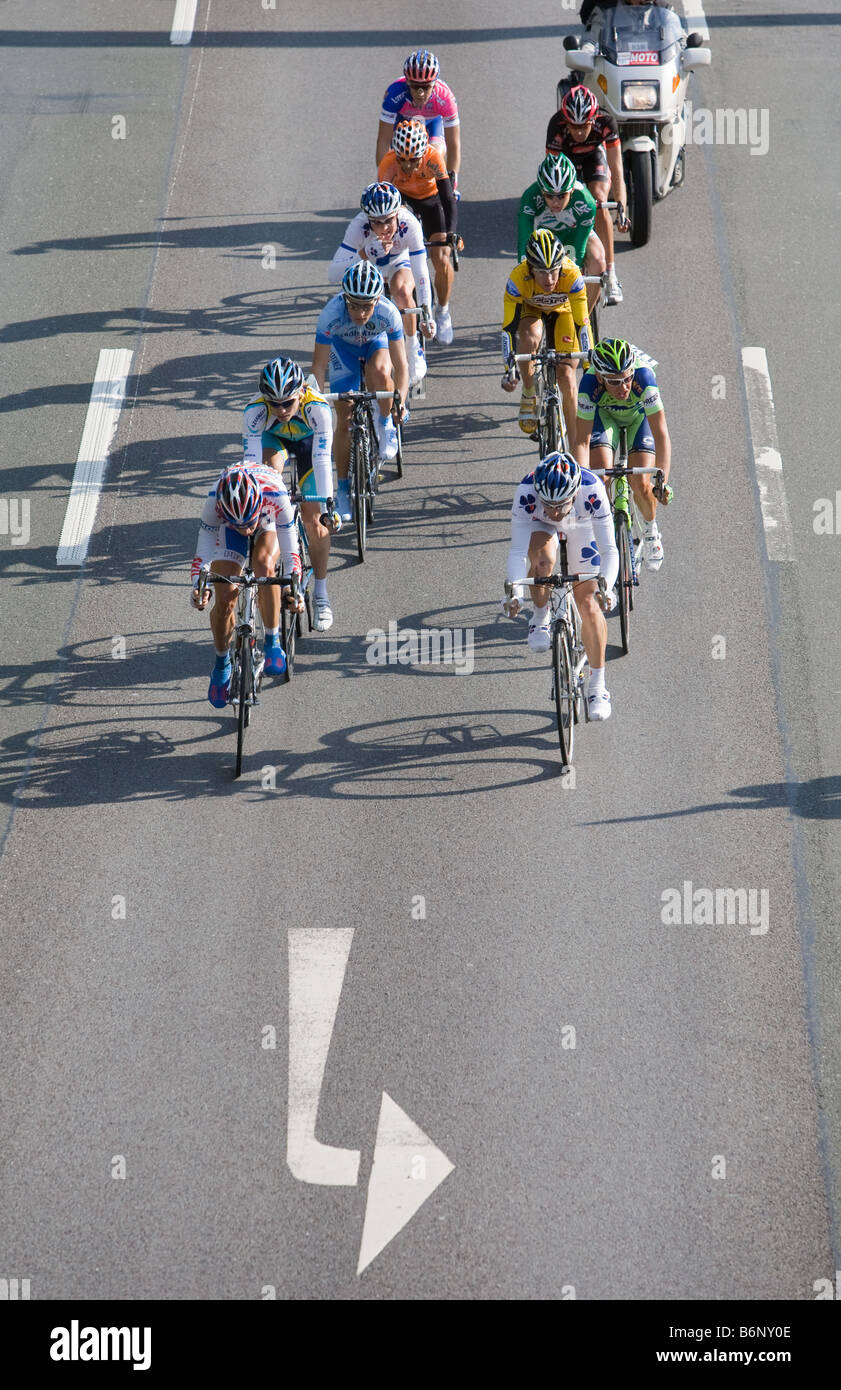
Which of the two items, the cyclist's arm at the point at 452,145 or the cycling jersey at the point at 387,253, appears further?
the cyclist's arm at the point at 452,145

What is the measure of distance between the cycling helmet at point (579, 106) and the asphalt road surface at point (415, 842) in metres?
2.01

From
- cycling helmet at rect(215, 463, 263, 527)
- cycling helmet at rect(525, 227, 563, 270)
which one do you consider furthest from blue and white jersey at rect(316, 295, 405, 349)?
cycling helmet at rect(215, 463, 263, 527)

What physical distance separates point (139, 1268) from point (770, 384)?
1034 cm

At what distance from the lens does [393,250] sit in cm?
1378

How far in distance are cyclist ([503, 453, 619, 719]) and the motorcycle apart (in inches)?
274

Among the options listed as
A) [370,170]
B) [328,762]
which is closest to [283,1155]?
[328,762]

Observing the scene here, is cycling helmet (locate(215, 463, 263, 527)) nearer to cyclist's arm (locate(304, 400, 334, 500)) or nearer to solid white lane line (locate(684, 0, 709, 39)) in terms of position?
cyclist's arm (locate(304, 400, 334, 500))

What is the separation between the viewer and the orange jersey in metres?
14.9

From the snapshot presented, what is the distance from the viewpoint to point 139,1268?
25.4 ft

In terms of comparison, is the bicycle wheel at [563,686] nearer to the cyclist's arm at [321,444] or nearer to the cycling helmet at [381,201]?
the cyclist's arm at [321,444]

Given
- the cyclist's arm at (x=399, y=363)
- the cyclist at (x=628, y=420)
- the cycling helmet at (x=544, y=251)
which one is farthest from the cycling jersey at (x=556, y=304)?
the cyclist at (x=628, y=420)

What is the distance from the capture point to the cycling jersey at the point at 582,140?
15203 mm

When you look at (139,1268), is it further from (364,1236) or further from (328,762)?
(328,762)
